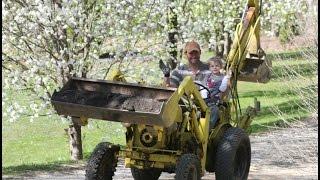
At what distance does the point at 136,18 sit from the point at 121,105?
5.54m

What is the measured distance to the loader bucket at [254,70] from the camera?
10.1 m

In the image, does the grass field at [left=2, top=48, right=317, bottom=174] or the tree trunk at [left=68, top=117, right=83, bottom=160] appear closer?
the grass field at [left=2, top=48, right=317, bottom=174]

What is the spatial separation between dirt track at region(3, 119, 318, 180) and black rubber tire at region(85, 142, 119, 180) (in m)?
1.45

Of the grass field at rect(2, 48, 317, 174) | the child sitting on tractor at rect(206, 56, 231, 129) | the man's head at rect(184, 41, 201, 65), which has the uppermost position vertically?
the man's head at rect(184, 41, 201, 65)

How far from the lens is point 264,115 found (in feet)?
68.2

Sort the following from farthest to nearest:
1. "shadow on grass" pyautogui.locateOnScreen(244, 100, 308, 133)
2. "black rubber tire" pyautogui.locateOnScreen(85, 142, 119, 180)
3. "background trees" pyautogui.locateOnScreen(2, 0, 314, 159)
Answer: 1. "shadow on grass" pyautogui.locateOnScreen(244, 100, 308, 133)
2. "background trees" pyautogui.locateOnScreen(2, 0, 314, 159)
3. "black rubber tire" pyautogui.locateOnScreen(85, 142, 119, 180)

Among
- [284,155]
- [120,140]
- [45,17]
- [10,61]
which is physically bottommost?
[120,140]

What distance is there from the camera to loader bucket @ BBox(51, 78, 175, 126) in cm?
725

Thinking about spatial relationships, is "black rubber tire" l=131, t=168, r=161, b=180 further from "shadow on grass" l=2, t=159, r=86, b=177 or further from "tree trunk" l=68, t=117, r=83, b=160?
"tree trunk" l=68, t=117, r=83, b=160

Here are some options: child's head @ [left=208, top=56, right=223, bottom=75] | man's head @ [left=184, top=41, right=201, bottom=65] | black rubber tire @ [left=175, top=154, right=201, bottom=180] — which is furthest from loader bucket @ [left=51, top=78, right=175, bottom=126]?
child's head @ [left=208, top=56, right=223, bottom=75]

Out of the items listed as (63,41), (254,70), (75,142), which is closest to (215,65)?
(254,70)

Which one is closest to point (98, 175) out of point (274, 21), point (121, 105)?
point (121, 105)

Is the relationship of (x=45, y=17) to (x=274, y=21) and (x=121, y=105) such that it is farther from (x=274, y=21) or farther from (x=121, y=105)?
(x=274, y=21)

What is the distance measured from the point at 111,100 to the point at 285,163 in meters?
4.20
